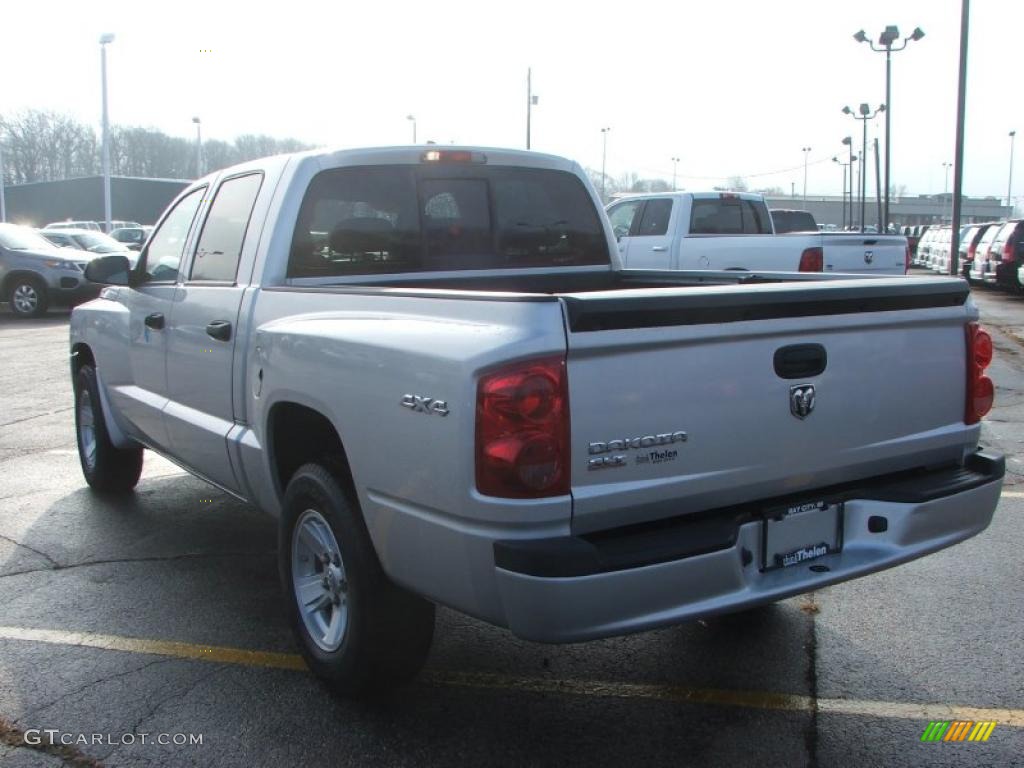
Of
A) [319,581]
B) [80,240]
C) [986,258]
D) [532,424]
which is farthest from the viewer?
[986,258]

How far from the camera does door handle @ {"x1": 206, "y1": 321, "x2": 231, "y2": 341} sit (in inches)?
171

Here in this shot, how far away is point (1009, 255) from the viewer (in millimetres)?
22500

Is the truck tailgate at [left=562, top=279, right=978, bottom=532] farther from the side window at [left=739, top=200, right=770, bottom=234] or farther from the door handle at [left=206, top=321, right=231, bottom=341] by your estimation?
the side window at [left=739, top=200, right=770, bottom=234]

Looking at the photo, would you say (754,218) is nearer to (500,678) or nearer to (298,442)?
(298,442)

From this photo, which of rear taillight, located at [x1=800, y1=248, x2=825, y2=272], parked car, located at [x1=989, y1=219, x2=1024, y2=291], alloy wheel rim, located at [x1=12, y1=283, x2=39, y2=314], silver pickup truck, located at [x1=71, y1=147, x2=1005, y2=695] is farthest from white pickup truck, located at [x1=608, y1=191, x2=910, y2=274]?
alloy wheel rim, located at [x1=12, y1=283, x2=39, y2=314]

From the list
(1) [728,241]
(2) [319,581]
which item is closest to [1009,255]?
(1) [728,241]

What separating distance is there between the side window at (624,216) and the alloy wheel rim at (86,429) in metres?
9.55

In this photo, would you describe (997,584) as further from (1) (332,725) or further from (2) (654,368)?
(1) (332,725)

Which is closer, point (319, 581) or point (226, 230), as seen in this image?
point (319, 581)

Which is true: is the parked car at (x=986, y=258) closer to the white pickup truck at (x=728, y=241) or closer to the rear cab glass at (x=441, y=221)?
the white pickup truck at (x=728, y=241)

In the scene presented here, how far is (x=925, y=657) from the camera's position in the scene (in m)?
3.99

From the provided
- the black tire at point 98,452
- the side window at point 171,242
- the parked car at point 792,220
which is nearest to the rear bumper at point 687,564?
the side window at point 171,242

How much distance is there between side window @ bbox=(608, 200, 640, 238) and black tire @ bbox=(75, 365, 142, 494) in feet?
31.3

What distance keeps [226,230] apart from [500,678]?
250 cm
